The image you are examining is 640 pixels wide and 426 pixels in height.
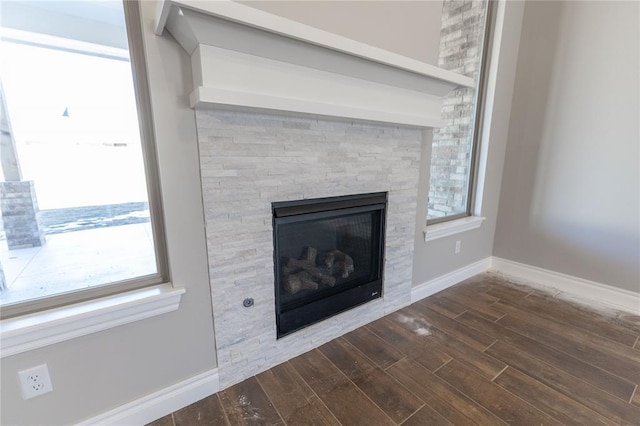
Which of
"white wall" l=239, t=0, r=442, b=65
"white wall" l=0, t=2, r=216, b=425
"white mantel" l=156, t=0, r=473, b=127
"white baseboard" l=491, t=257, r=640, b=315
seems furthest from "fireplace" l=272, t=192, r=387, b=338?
"white baseboard" l=491, t=257, r=640, b=315

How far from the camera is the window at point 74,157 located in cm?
99

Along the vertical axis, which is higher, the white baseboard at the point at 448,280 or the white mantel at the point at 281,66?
the white mantel at the point at 281,66

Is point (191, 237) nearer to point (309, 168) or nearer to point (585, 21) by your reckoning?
point (309, 168)

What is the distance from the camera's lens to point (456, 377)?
4.90 feet

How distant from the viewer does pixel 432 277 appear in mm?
2400

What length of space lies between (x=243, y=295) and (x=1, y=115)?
1123mm

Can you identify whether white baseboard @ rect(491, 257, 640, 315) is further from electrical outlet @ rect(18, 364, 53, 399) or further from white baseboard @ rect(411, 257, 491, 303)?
electrical outlet @ rect(18, 364, 53, 399)

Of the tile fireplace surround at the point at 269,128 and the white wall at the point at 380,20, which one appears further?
the white wall at the point at 380,20

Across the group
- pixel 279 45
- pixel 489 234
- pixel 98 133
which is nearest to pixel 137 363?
pixel 98 133

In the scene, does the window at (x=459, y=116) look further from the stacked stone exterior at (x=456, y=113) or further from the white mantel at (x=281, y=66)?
the white mantel at (x=281, y=66)

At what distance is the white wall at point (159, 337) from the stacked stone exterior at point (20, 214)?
1.33 ft

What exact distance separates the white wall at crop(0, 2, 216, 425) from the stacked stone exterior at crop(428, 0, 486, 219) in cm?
190

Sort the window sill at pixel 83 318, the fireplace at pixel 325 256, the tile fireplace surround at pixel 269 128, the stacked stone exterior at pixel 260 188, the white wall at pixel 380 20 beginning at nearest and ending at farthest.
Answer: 1. the window sill at pixel 83 318
2. the tile fireplace surround at pixel 269 128
3. the stacked stone exterior at pixel 260 188
4. the white wall at pixel 380 20
5. the fireplace at pixel 325 256

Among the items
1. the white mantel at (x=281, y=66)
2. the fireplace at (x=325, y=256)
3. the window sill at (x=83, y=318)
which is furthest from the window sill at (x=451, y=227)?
the window sill at (x=83, y=318)
